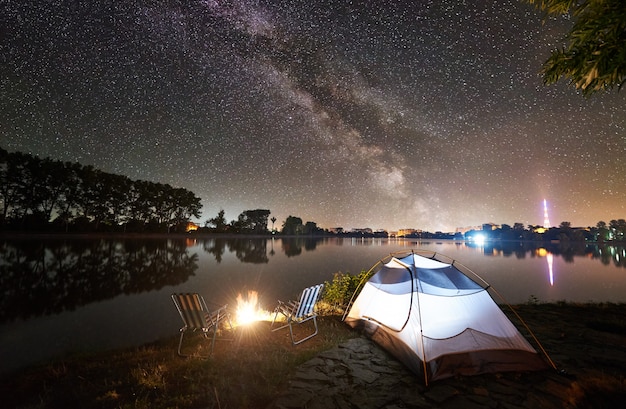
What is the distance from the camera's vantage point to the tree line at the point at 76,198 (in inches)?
1996

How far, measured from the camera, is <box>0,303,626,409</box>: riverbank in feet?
15.2

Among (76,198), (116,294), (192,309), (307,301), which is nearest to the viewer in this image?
(192,309)

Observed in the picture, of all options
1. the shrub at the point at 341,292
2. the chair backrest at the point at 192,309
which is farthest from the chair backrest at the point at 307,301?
the shrub at the point at 341,292

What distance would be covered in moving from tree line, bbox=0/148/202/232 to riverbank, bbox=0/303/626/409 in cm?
6271

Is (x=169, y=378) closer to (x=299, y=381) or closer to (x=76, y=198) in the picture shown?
(x=299, y=381)

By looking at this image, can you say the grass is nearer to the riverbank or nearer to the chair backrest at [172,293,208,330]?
the riverbank

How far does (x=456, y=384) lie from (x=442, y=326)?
1.13 meters

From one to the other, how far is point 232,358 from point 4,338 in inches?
323

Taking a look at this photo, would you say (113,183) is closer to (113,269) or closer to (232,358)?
(113,269)

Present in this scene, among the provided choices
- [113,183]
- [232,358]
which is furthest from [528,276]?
[113,183]

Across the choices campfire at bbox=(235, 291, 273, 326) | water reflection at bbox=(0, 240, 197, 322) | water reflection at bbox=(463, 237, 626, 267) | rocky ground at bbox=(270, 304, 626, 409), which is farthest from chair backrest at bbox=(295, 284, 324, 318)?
water reflection at bbox=(463, 237, 626, 267)

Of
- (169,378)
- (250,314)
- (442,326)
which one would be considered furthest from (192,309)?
(442,326)

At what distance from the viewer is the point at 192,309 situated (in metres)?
6.57

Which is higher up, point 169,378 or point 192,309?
point 192,309
